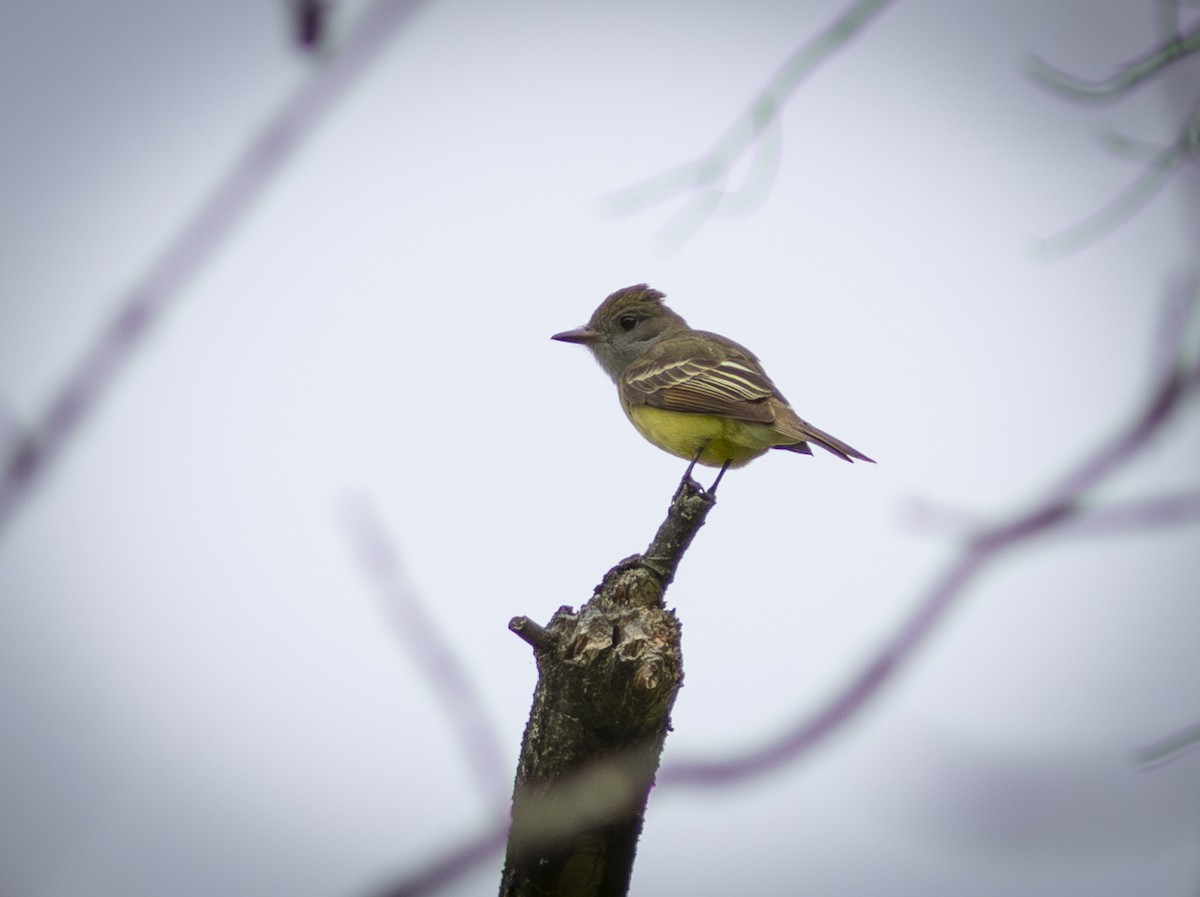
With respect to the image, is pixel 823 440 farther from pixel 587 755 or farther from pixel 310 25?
pixel 310 25

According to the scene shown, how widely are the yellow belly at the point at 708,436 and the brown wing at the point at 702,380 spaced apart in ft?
0.29

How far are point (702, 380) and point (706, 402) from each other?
39 cm

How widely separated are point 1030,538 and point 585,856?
3038 millimetres

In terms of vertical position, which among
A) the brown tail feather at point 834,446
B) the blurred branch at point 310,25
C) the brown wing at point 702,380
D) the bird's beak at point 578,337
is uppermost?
the bird's beak at point 578,337

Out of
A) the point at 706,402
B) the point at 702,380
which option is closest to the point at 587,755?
the point at 706,402

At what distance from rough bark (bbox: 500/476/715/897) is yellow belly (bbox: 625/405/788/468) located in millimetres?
3279

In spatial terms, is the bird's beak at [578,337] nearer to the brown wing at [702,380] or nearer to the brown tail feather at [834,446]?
the brown wing at [702,380]

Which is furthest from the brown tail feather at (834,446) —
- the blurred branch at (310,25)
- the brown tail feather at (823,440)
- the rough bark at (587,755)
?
the blurred branch at (310,25)

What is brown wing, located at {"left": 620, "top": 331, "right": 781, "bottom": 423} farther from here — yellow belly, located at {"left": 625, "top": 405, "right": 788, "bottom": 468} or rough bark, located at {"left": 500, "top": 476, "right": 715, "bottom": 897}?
rough bark, located at {"left": 500, "top": 476, "right": 715, "bottom": 897}

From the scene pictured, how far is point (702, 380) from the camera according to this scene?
788 centimetres

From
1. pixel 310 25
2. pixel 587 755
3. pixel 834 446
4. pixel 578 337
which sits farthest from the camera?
pixel 578 337

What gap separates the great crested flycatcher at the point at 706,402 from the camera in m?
7.36

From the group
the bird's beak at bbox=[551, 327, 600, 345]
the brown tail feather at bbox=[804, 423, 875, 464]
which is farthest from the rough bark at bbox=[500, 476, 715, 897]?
the bird's beak at bbox=[551, 327, 600, 345]

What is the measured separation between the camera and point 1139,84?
3225 mm
